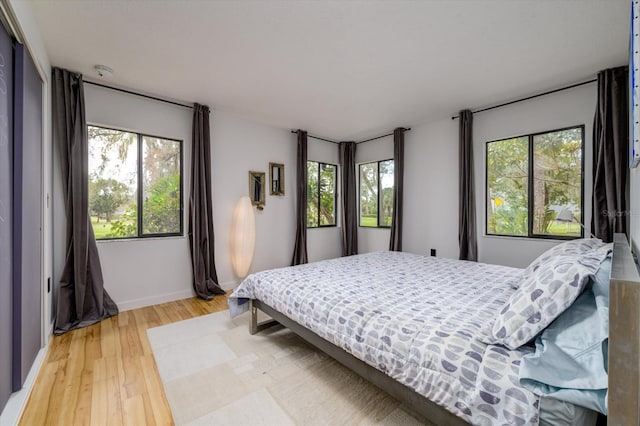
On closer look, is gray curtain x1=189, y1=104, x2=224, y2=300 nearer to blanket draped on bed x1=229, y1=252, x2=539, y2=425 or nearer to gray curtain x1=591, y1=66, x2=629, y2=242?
blanket draped on bed x1=229, y1=252, x2=539, y2=425

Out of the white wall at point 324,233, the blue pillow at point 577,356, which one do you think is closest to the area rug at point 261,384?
the blue pillow at point 577,356

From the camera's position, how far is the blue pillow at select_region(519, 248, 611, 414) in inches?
35.8

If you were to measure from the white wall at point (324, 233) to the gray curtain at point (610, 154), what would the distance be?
3.63m

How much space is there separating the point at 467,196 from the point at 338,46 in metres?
2.62

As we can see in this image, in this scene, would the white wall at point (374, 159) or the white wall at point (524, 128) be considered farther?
the white wall at point (374, 159)

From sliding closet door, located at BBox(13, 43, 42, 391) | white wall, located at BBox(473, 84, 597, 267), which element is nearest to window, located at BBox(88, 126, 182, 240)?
sliding closet door, located at BBox(13, 43, 42, 391)

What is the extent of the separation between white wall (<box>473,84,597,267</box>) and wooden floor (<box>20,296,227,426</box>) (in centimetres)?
392

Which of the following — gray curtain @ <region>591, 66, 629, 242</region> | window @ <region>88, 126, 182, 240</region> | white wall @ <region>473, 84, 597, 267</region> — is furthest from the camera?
window @ <region>88, 126, 182, 240</region>

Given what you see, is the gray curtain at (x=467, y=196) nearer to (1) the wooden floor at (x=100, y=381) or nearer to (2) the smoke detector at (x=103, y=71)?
(1) the wooden floor at (x=100, y=381)

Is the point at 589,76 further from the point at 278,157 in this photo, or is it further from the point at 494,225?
the point at 278,157

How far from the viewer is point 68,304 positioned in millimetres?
2715

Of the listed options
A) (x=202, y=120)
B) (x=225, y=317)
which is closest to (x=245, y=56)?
(x=202, y=120)

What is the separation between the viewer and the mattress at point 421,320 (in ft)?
3.51

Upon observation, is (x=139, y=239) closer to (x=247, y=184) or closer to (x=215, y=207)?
(x=215, y=207)
